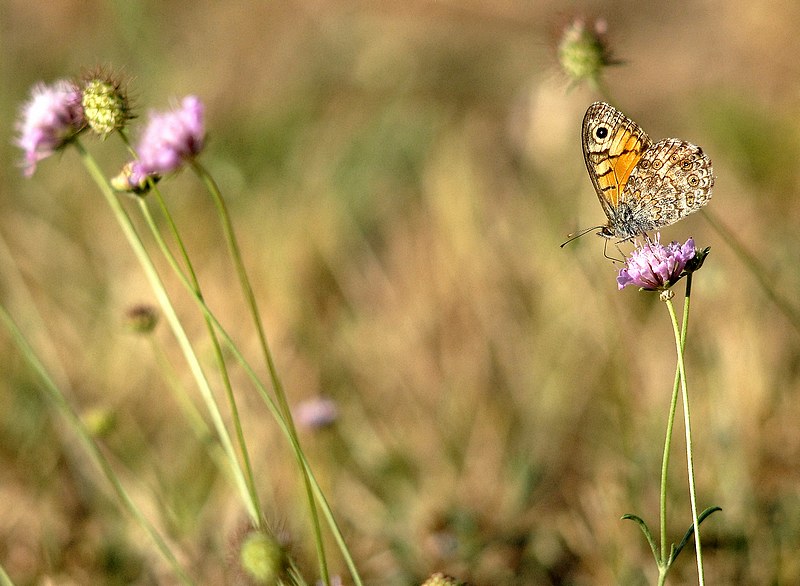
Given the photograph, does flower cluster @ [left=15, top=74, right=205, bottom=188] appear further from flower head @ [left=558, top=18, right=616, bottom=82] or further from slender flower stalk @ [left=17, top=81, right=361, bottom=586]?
flower head @ [left=558, top=18, right=616, bottom=82]

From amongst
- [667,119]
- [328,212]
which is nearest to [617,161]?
[328,212]

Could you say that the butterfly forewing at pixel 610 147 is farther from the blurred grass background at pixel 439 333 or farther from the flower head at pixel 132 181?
the flower head at pixel 132 181

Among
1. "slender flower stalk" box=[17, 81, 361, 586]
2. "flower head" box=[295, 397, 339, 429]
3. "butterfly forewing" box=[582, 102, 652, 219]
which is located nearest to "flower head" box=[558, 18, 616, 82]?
"butterfly forewing" box=[582, 102, 652, 219]

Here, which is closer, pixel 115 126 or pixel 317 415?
pixel 115 126

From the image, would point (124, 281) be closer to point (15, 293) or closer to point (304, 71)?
point (15, 293)

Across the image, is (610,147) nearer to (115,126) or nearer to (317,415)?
(115,126)

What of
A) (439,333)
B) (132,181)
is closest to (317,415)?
(439,333)

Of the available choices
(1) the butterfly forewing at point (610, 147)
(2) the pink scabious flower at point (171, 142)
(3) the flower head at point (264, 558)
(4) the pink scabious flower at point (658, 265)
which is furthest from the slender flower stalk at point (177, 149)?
(1) the butterfly forewing at point (610, 147)
